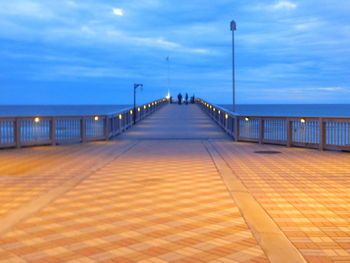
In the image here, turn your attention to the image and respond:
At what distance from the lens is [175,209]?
23.3 ft

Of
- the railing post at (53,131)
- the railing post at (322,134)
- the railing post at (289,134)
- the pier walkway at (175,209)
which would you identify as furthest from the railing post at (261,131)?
the railing post at (53,131)

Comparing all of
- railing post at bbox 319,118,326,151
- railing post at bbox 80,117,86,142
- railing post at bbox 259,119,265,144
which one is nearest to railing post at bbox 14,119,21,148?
railing post at bbox 80,117,86,142

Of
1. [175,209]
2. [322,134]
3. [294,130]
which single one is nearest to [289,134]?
[294,130]

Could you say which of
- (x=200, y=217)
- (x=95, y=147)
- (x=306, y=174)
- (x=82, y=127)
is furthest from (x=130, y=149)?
(x=200, y=217)

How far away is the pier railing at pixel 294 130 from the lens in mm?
15469

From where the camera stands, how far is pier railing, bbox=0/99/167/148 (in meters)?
16.6

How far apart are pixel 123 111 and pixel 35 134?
7049 millimetres

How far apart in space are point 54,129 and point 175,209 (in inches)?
465

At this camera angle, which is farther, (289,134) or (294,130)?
(294,130)

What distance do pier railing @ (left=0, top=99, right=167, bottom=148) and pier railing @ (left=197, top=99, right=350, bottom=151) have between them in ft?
18.7

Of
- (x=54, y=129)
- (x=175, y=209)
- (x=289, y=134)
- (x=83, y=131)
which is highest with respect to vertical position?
(x=54, y=129)

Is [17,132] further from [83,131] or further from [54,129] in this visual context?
[83,131]

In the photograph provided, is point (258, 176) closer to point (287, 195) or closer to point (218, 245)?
point (287, 195)

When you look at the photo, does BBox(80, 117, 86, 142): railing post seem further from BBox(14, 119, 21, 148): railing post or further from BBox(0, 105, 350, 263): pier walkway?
BBox(0, 105, 350, 263): pier walkway
